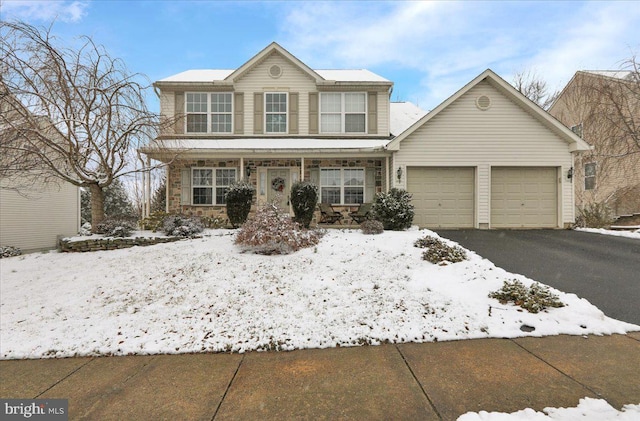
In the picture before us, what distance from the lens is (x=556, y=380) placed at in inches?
111

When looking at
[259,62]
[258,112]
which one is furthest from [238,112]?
[259,62]

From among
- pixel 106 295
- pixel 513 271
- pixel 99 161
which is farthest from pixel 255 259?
pixel 99 161

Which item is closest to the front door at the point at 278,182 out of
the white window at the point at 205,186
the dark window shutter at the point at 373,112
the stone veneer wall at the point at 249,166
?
the stone veneer wall at the point at 249,166

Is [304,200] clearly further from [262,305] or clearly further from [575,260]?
[575,260]

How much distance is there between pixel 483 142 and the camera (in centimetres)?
1141

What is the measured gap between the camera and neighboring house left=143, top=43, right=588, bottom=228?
37.2ft

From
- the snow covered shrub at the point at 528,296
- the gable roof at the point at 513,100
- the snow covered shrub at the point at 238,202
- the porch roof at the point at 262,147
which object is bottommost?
the snow covered shrub at the point at 528,296

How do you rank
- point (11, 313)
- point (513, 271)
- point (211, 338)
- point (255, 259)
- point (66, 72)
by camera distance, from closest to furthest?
point (211, 338), point (11, 313), point (513, 271), point (255, 259), point (66, 72)

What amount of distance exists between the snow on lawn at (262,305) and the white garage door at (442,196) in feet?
15.4

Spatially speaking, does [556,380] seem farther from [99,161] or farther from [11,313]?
[99,161]

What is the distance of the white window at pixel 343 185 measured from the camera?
13.1 metres

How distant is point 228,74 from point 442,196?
11.1 m

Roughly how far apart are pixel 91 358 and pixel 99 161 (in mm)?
7774

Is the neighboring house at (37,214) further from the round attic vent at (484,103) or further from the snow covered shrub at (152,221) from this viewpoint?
the round attic vent at (484,103)
